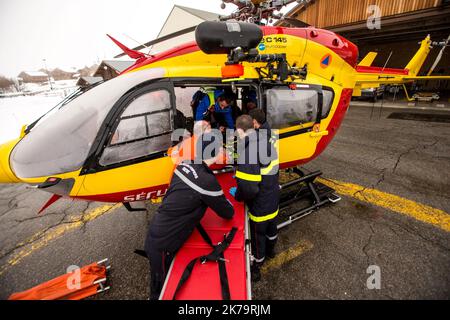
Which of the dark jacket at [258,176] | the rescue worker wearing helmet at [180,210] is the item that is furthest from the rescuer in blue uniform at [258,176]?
the rescue worker wearing helmet at [180,210]

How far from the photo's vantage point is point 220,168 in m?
3.50

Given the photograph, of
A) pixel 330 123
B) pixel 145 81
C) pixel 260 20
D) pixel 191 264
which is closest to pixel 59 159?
pixel 145 81

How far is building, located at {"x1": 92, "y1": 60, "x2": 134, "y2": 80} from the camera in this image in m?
20.5

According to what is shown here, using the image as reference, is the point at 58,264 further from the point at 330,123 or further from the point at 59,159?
the point at 330,123

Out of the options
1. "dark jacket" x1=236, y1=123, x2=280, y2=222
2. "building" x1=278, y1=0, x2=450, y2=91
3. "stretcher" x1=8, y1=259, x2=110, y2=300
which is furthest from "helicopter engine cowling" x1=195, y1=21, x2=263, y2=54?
"building" x1=278, y1=0, x2=450, y2=91

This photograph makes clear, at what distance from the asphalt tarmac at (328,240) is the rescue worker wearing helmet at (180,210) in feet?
2.52

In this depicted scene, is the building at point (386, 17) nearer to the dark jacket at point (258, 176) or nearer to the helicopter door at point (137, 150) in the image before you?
the dark jacket at point (258, 176)

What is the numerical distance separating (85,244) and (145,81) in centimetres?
267

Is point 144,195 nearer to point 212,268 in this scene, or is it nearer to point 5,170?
point 212,268

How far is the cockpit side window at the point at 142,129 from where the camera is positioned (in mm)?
2393

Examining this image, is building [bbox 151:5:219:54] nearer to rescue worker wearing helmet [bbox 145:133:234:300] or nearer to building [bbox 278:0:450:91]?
building [bbox 278:0:450:91]

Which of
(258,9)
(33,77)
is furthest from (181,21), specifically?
(33,77)

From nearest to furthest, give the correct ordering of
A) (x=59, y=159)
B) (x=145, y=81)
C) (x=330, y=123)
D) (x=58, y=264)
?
1. (x=59, y=159)
2. (x=145, y=81)
3. (x=58, y=264)
4. (x=330, y=123)

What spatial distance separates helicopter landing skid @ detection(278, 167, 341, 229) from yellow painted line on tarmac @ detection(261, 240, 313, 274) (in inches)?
15.1
